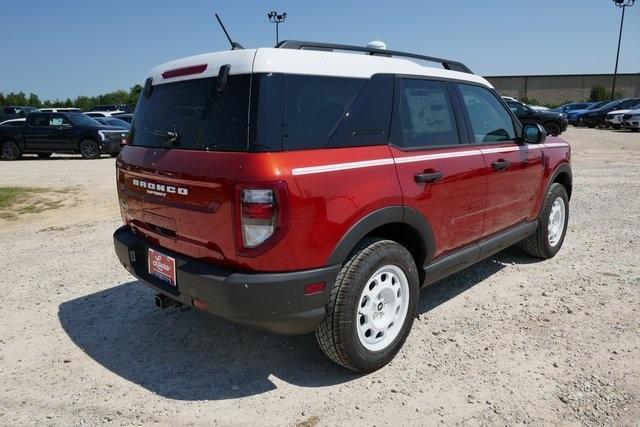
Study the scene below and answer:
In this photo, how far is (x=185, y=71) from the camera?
298 centimetres

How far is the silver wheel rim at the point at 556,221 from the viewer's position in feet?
16.8

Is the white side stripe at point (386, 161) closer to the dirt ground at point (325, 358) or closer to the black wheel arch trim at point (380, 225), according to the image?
the black wheel arch trim at point (380, 225)

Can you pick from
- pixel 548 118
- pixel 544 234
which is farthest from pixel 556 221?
pixel 548 118

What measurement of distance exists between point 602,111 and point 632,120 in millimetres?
4142

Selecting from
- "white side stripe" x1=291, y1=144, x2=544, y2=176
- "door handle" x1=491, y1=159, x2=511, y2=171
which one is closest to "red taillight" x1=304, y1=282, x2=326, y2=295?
"white side stripe" x1=291, y1=144, x2=544, y2=176

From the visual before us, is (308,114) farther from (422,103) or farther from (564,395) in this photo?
(564,395)

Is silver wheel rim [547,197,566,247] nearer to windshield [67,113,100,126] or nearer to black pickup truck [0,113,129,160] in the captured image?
black pickup truck [0,113,129,160]

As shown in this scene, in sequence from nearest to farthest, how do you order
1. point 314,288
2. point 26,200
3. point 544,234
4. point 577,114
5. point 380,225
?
point 314,288
point 380,225
point 544,234
point 26,200
point 577,114

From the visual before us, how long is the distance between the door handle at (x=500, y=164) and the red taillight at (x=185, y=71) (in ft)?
7.63

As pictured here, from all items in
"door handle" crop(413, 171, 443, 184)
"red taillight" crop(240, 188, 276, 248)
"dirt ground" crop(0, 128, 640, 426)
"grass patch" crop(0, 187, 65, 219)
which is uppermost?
"door handle" crop(413, 171, 443, 184)

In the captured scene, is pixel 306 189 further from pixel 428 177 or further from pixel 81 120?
pixel 81 120

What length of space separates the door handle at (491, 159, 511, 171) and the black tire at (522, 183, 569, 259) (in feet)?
3.62

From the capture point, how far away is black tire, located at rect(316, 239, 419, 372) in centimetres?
276

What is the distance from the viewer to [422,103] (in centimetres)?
340
